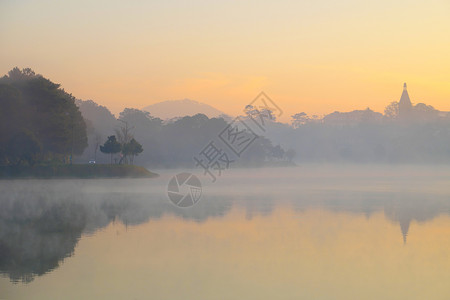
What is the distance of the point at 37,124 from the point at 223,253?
179 feet

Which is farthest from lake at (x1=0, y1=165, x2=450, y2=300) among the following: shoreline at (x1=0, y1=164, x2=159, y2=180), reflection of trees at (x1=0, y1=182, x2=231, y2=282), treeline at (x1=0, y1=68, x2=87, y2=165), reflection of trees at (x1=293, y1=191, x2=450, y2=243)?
treeline at (x1=0, y1=68, x2=87, y2=165)

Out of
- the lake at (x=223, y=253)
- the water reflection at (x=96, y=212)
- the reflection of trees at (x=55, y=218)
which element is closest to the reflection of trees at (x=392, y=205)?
the water reflection at (x=96, y=212)

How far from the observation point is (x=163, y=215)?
86.5 feet

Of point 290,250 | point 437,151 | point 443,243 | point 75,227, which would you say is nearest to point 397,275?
point 290,250

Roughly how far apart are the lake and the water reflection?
64 millimetres

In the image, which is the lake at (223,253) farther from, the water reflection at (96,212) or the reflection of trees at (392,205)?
the reflection of trees at (392,205)

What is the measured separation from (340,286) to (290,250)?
444 centimetres

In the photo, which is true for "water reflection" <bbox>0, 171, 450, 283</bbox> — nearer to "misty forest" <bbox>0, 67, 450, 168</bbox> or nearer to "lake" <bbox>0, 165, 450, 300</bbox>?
"lake" <bbox>0, 165, 450, 300</bbox>

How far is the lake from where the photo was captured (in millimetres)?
12406

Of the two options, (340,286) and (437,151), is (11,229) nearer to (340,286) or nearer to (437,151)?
(340,286)

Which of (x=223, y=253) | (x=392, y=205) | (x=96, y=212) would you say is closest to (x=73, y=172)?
(x=96, y=212)

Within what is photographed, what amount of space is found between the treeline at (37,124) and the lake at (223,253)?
1335 inches

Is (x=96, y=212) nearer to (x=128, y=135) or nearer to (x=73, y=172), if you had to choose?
(x=73, y=172)

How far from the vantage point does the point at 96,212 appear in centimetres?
2725
